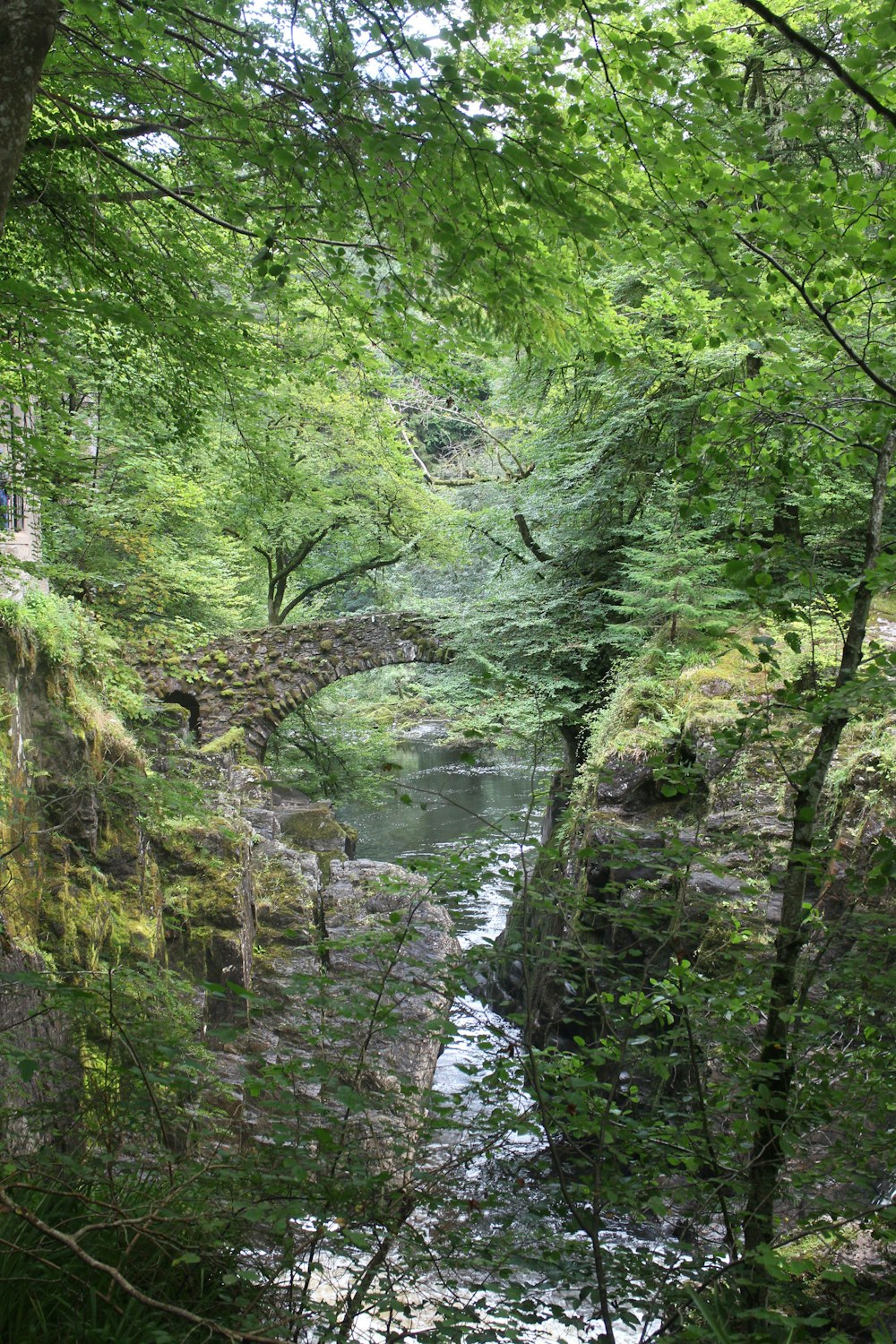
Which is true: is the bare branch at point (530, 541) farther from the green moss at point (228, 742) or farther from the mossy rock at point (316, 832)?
the green moss at point (228, 742)

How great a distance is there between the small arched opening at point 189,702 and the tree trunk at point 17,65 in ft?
40.3

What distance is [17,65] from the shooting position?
2.00 metres

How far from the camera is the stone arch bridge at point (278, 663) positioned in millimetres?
13844

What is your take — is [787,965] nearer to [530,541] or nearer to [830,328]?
[830,328]

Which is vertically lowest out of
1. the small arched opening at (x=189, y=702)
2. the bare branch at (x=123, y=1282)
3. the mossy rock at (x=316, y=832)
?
the mossy rock at (x=316, y=832)

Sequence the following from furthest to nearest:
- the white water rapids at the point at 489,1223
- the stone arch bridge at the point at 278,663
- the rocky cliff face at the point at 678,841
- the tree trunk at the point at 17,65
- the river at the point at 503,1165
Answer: the stone arch bridge at the point at 278,663, the rocky cliff face at the point at 678,841, the river at the point at 503,1165, the white water rapids at the point at 489,1223, the tree trunk at the point at 17,65

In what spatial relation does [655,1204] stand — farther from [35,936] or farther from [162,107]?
[162,107]

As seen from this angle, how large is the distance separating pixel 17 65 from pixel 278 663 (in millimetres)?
12368

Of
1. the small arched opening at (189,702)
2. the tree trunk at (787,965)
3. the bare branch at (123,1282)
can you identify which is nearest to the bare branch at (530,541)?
the small arched opening at (189,702)

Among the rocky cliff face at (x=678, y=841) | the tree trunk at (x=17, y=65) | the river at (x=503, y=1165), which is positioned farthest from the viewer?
the rocky cliff face at (x=678, y=841)

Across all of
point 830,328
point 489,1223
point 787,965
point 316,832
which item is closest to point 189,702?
point 316,832

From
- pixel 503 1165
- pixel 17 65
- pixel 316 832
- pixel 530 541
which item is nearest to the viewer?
pixel 17 65

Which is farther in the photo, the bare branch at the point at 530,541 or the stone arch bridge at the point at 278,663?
the stone arch bridge at the point at 278,663

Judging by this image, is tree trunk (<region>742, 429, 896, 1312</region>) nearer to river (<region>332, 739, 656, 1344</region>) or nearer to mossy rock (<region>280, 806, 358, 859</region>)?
river (<region>332, 739, 656, 1344</region>)
